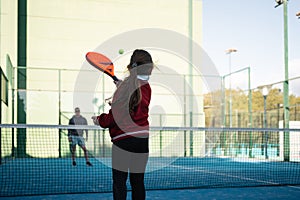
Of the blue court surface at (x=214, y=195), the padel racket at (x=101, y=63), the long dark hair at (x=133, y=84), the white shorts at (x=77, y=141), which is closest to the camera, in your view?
the long dark hair at (x=133, y=84)

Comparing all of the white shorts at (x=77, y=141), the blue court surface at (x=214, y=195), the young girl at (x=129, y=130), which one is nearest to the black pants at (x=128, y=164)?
the young girl at (x=129, y=130)

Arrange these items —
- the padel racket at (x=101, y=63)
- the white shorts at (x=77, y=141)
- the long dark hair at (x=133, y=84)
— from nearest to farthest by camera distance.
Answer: the long dark hair at (x=133, y=84) < the padel racket at (x=101, y=63) < the white shorts at (x=77, y=141)

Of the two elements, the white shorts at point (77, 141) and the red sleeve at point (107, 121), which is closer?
the red sleeve at point (107, 121)

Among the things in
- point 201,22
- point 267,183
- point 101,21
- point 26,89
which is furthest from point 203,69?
point 267,183

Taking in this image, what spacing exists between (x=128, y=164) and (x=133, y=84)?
0.54m

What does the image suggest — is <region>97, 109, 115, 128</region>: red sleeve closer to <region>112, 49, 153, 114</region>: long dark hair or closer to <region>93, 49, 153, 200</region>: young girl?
<region>93, 49, 153, 200</region>: young girl

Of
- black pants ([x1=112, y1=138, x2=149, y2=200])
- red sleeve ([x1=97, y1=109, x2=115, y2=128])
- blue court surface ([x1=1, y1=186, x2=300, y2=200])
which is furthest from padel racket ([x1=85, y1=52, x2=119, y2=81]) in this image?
blue court surface ([x1=1, y1=186, x2=300, y2=200])

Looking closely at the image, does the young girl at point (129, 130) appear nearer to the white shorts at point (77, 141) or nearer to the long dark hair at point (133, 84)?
the long dark hair at point (133, 84)

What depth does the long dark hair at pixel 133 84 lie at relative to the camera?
2771 mm

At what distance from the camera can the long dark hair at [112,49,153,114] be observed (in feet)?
9.09

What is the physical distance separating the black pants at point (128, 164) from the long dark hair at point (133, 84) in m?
0.23

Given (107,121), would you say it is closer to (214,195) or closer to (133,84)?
(133,84)

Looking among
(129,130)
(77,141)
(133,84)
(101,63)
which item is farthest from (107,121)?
(77,141)

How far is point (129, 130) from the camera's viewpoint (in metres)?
2.78
